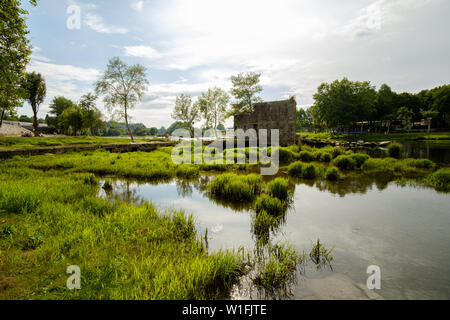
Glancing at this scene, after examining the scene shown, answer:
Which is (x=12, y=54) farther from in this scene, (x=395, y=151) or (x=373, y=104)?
(x=373, y=104)

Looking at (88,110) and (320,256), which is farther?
(88,110)

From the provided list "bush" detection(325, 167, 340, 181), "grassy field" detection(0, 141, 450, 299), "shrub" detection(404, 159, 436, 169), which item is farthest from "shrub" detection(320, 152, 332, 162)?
"grassy field" detection(0, 141, 450, 299)

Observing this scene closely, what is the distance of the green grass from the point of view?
3.12 meters

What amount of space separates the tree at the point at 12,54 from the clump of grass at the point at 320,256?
21.0 m

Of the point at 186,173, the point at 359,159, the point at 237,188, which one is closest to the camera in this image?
the point at 237,188

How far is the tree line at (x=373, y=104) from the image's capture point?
56.4m

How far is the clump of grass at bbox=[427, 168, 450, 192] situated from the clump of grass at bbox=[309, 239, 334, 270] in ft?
32.7

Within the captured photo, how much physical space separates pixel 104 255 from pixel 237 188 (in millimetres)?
6154

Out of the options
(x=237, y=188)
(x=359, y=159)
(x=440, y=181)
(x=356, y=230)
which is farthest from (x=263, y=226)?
(x=359, y=159)

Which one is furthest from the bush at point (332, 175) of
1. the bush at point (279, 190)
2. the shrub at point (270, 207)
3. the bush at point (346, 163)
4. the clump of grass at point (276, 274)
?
the clump of grass at point (276, 274)

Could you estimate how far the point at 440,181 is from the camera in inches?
415

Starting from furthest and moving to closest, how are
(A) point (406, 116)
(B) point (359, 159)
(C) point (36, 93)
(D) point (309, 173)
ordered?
(A) point (406, 116), (C) point (36, 93), (B) point (359, 159), (D) point (309, 173)
